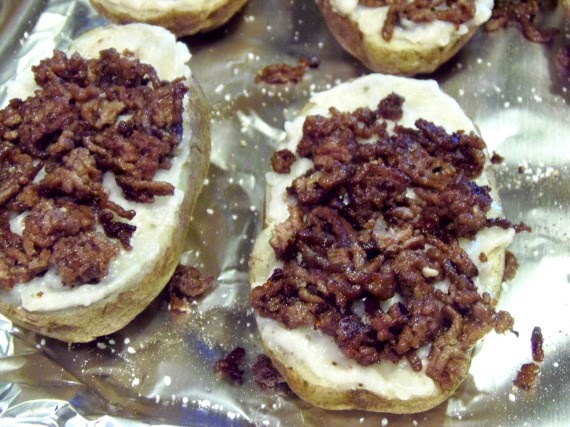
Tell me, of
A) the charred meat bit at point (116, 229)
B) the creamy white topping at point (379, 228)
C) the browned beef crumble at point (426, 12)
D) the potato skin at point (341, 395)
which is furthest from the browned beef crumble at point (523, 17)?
the charred meat bit at point (116, 229)

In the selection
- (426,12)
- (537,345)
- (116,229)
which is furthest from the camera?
(426,12)

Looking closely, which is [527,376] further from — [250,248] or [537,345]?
[250,248]

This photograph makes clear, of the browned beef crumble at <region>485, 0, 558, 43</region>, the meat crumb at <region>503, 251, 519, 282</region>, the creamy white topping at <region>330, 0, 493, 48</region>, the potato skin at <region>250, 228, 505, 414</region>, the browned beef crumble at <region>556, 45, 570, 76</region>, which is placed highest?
the creamy white topping at <region>330, 0, 493, 48</region>

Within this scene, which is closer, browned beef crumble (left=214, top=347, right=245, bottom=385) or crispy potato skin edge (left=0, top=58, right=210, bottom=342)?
crispy potato skin edge (left=0, top=58, right=210, bottom=342)

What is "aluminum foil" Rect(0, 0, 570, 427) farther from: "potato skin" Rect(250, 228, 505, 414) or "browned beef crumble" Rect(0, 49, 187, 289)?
"browned beef crumble" Rect(0, 49, 187, 289)

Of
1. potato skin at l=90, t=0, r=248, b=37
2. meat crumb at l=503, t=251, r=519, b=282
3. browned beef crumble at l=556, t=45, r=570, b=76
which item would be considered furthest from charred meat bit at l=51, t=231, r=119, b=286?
browned beef crumble at l=556, t=45, r=570, b=76

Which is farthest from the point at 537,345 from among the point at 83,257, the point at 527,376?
the point at 83,257

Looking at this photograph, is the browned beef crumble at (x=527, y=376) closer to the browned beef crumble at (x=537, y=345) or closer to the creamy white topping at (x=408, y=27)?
the browned beef crumble at (x=537, y=345)
